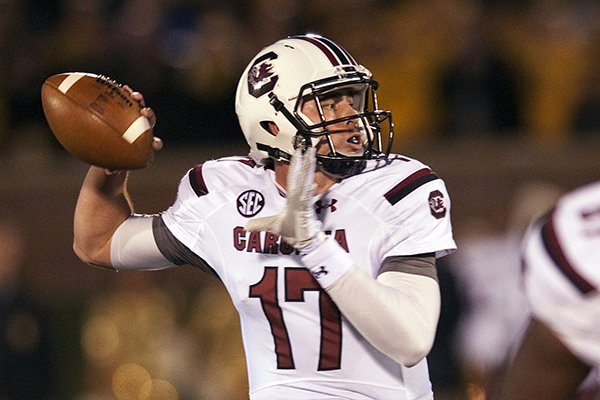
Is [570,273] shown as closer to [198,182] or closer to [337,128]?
[337,128]

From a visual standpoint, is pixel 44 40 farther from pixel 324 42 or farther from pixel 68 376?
pixel 324 42

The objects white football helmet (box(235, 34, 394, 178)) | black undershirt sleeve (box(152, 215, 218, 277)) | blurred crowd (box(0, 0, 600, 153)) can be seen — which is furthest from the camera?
blurred crowd (box(0, 0, 600, 153))

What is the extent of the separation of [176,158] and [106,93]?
4063mm

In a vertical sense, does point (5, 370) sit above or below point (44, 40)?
below

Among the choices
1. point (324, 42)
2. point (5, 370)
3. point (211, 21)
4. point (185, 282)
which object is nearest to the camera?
point (324, 42)

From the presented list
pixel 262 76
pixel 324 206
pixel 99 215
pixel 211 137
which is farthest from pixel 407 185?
→ pixel 211 137

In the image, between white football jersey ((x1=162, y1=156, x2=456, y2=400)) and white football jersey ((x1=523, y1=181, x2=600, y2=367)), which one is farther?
white football jersey ((x1=162, y1=156, x2=456, y2=400))

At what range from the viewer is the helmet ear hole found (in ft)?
11.7

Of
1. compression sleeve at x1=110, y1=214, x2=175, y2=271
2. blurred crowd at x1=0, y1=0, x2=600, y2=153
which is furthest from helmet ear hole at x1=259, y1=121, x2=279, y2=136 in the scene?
blurred crowd at x1=0, y1=0, x2=600, y2=153

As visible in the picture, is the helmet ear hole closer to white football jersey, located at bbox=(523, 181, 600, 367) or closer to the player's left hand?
the player's left hand

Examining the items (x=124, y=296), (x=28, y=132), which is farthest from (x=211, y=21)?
(x=124, y=296)

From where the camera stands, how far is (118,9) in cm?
852

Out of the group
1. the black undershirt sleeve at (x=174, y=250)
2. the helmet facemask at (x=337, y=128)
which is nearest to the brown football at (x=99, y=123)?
the black undershirt sleeve at (x=174, y=250)

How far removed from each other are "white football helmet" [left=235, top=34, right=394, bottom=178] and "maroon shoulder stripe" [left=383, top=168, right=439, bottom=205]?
0.33ft
